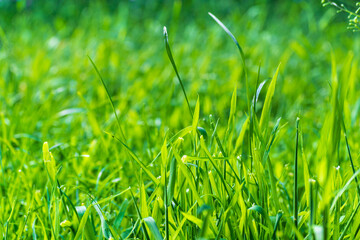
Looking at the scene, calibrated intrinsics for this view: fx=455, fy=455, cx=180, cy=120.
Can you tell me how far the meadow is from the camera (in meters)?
0.89

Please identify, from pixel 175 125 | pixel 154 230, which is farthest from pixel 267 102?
pixel 175 125

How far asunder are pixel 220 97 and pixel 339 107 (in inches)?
62.4

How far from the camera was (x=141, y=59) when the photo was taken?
2.71 m

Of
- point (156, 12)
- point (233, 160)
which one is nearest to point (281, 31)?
point (156, 12)

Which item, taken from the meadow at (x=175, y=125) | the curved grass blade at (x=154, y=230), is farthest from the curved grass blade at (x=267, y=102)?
the curved grass blade at (x=154, y=230)

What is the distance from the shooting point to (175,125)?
1.88 meters

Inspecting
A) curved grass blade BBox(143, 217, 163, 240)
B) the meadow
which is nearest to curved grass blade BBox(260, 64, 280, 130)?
the meadow

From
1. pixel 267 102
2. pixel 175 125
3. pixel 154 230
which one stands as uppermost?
pixel 267 102

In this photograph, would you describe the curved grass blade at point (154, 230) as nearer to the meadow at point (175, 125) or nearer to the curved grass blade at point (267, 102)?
the meadow at point (175, 125)

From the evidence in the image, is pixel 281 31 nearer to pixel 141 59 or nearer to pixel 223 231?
pixel 141 59

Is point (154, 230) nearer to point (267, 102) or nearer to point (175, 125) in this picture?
point (267, 102)

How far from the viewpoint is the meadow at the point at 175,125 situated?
0.89 meters

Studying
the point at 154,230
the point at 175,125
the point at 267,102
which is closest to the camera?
the point at 154,230

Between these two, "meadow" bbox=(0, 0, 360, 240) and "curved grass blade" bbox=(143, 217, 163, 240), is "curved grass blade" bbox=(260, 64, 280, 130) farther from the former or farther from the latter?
"curved grass blade" bbox=(143, 217, 163, 240)
